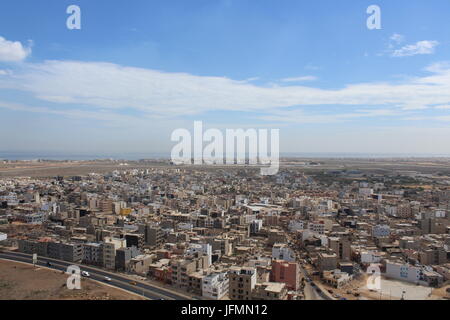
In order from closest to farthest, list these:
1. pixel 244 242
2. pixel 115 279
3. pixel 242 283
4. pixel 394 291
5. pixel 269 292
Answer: pixel 269 292 < pixel 242 283 < pixel 394 291 < pixel 115 279 < pixel 244 242

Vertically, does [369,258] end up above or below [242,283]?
below

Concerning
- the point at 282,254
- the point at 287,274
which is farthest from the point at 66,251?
the point at 287,274

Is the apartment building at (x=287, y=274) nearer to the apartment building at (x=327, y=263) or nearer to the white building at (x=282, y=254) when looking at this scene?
the apartment building at (x=327, y=263)

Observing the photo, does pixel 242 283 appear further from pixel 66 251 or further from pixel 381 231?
pixel 381 231

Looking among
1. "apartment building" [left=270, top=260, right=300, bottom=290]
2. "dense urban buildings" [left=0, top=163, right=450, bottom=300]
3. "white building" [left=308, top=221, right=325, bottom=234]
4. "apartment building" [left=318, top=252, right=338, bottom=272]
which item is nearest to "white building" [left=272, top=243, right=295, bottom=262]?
"dense urban buildings" [left=0, top=163, right=450, bottom=300]
